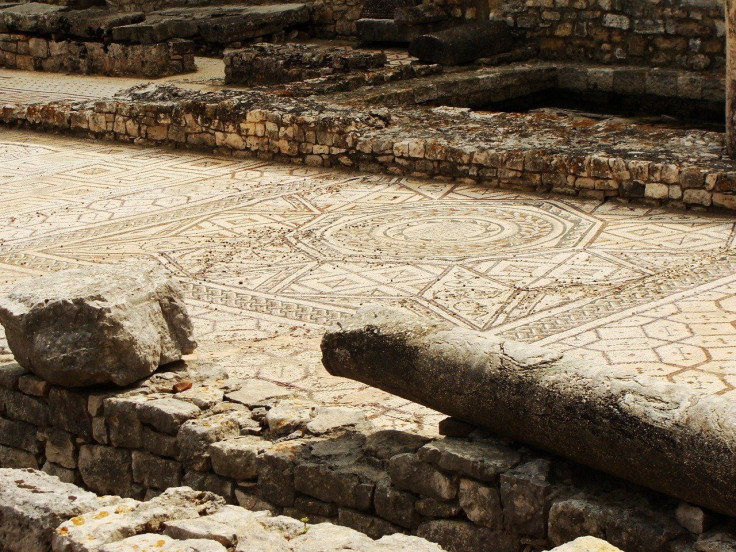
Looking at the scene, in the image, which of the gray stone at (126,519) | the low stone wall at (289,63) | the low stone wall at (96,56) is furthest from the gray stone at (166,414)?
the low stone wall at (96,56)

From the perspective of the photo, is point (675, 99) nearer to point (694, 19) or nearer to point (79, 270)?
point (694, 19)

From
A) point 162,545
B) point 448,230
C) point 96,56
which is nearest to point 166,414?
point 162,545

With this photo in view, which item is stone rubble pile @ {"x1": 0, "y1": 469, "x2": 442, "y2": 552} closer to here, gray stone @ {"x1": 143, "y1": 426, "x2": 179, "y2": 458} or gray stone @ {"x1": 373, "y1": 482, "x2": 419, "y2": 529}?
gray stone @ {"x1": 373, "y1": 482, "x2": 419, "y2": 529}

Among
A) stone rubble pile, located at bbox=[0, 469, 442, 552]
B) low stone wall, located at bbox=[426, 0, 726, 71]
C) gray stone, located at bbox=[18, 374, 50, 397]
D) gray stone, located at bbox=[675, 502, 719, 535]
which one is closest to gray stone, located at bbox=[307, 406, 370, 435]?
stone rubble pile, located at bbox=[0, 469, 442, 552]

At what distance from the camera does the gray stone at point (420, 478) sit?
3721 millimetres

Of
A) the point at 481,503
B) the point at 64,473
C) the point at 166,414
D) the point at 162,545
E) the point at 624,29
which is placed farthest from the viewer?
the point at 624,29

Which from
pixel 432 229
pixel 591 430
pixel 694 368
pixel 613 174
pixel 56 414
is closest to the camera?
pixel 591 430

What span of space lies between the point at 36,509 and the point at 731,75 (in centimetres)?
762

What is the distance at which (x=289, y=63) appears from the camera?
587 inches

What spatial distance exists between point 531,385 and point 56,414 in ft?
7.06

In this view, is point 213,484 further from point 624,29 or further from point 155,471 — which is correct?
point 624,29

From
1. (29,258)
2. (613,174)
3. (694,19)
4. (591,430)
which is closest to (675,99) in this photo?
(694,19)

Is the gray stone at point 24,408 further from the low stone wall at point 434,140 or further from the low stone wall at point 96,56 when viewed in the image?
the low stone wall at point 96,56

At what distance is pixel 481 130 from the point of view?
1081 centimetres
